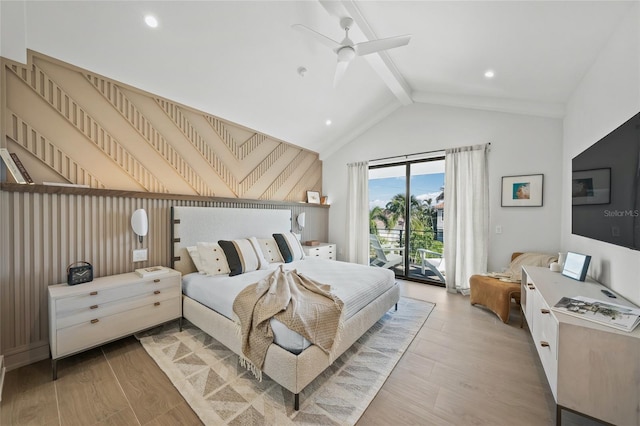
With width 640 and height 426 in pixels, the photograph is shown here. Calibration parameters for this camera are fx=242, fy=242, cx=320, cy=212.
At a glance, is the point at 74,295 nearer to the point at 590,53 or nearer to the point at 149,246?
the point at 149,246

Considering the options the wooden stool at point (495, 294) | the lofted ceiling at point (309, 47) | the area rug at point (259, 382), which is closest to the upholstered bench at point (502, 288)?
the wooden stool at point (495, 294)

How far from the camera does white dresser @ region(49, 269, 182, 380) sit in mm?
1958

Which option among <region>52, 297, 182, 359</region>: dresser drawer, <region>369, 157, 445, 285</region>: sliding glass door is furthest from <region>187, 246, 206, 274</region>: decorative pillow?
<region>369, 157, 445, 285</region>: sliding glass door

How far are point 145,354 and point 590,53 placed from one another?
5.06 m

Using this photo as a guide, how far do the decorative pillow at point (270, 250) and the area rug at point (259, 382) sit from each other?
1292mm

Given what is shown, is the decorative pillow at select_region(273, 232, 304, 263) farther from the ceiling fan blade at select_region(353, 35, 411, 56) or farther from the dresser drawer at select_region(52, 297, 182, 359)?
the ceiling fan blade at select_region(353, 35, 411, 56)

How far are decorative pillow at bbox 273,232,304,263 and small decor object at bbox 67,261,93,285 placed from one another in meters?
2.18

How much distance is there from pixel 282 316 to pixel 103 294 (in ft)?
5.57

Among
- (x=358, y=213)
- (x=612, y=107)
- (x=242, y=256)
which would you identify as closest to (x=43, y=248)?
(x=242, y=256)

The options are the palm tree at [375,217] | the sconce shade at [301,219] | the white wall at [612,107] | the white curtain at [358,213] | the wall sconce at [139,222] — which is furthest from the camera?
the palm tree at [375,217]

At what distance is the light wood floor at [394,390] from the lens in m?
1.60

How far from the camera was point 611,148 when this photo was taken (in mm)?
1697

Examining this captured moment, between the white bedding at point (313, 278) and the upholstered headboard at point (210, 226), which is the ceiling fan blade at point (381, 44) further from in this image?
the upholstered headboard at point (210, 226)

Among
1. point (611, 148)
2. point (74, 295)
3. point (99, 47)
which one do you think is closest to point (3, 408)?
point (74, 295)
